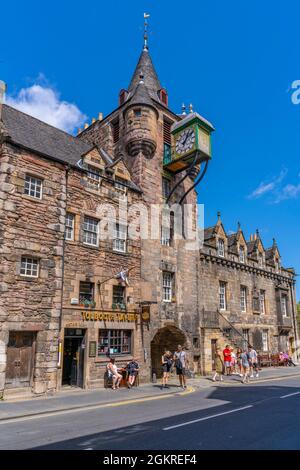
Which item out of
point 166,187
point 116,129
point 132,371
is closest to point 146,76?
point 116,129

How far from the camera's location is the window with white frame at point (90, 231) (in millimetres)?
17516

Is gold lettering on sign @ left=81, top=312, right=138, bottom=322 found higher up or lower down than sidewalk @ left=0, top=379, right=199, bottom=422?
higher up

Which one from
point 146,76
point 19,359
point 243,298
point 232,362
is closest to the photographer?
point 19,359

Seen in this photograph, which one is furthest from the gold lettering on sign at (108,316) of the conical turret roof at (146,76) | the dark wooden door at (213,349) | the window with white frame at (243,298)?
the conical turret roof at (146,76)

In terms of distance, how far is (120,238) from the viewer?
19.2 metres

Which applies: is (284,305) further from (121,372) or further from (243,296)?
(121,372)

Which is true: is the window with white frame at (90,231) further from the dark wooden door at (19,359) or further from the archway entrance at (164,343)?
the archway entrance at (164,343)

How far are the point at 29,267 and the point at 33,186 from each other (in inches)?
138

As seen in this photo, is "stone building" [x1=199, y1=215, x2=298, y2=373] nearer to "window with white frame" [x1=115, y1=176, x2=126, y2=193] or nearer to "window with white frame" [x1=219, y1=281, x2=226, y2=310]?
"window with white frame" [x1=219, y1=281, x2=226, y2=310]

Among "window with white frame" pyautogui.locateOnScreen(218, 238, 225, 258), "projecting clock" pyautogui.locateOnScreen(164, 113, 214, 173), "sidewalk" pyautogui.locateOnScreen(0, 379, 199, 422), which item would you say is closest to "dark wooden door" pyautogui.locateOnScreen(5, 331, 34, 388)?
"sidewalk" pyautogui.locateOnScreen(0, 379, 199, 422)

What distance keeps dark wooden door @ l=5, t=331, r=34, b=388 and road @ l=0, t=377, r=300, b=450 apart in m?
3.62

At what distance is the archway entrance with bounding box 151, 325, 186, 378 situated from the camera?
21.2 m
